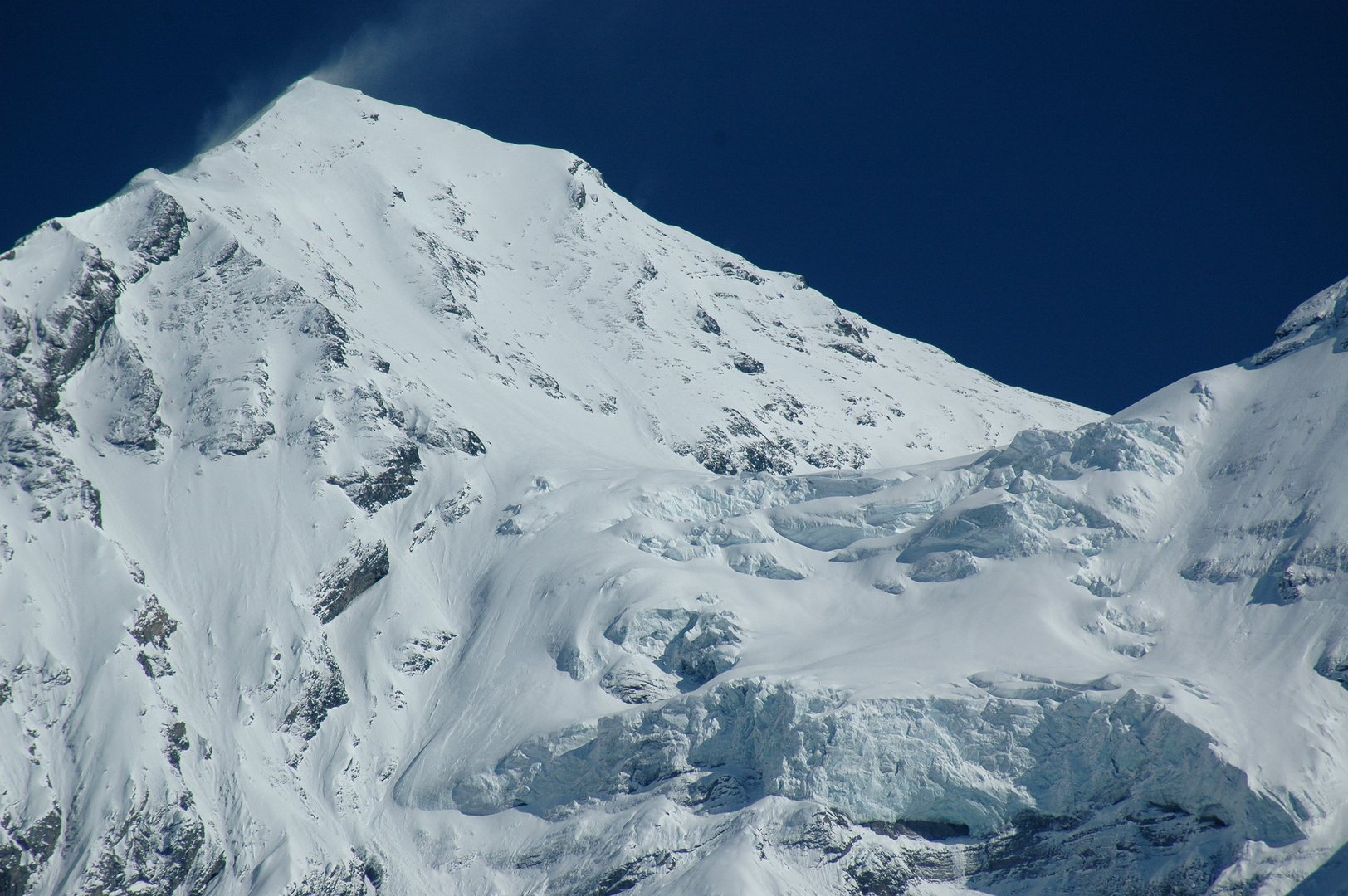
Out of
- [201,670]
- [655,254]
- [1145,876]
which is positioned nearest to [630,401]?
[655,254]

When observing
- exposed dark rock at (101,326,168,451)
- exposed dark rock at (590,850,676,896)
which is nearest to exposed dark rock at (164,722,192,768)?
exposed dark rock at (590,850,676,896)

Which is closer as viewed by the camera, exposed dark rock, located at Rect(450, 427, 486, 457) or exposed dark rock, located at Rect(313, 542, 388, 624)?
exposed dark rock, located at Rect(313, 542, 388, 624)

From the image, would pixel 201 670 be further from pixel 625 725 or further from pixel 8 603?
pixel 625 725

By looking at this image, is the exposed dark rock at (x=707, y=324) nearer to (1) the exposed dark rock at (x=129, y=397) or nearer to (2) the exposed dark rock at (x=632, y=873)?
(1) the exposed dark rock at (x=129, y=397)

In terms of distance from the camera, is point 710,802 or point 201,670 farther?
point 201,670

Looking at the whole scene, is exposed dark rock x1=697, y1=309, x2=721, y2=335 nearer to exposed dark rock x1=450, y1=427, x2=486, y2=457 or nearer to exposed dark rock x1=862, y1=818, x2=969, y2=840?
exposed dark rock x1=450, y1=427, x2=486, y2=457

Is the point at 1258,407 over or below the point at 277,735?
over
